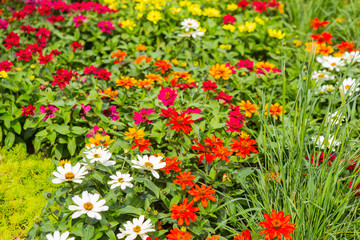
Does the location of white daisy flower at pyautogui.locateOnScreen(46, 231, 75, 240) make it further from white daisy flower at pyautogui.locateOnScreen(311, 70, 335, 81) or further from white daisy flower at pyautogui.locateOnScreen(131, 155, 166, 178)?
white daisy flower at pyautogui.locateOnScreen(311, 70, 335, 81)

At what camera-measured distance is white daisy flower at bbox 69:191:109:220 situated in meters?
1.56

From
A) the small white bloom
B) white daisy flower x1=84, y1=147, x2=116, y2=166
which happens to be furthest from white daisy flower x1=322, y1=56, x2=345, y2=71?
→ white daisy flower x1=84, y1=147, x2=116, y2=166

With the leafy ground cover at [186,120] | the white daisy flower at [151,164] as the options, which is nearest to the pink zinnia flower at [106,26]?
the leafy ground cover at [186,120]

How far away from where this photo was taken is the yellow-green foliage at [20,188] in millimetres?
2105

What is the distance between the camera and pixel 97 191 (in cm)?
180

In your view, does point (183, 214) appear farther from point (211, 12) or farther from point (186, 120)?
point (211, 12)

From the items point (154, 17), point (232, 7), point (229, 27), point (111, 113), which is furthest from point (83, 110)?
point (232, 7)

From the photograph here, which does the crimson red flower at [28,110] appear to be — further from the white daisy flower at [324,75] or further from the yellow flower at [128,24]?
the white daisy flower at [324,75]

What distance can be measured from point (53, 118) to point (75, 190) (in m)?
0.90

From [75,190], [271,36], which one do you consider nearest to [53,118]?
[75,190]

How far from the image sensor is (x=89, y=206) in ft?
5.23

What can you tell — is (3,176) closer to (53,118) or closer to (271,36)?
(53,118)

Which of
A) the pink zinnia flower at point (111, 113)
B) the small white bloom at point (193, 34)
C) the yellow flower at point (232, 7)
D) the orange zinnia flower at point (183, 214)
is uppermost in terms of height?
the yellow flower at point (232, 7)

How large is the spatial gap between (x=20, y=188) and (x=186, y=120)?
126 cm
